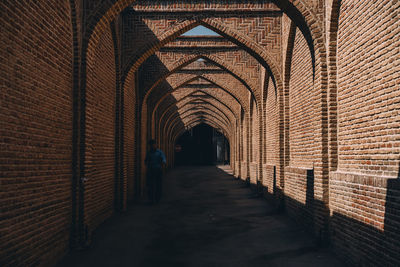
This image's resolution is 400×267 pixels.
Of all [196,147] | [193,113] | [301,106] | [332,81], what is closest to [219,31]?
[301,106]

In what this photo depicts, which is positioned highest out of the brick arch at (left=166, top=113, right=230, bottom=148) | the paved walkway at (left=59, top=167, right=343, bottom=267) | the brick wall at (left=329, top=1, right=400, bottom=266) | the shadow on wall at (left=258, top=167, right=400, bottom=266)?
the brick arch at (left=166, top=113, right=230, bottom=148)

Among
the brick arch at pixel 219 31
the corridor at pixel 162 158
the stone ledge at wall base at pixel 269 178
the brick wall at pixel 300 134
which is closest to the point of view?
the corridor at pixel 162 158

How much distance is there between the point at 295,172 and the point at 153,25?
17.0 ft

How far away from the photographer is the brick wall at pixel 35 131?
3645 millimetres

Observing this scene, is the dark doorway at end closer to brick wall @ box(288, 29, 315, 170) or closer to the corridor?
the corridor

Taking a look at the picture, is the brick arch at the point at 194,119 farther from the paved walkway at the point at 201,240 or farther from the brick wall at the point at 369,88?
the brick wall at the point at 369,88

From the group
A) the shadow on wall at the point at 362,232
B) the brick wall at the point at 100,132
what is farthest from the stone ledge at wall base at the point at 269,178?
the brick wall at the point at 100,132

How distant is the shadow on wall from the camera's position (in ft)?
12.7

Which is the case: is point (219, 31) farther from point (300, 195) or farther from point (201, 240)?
point (201, 240)

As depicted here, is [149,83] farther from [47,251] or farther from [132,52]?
[47,251]

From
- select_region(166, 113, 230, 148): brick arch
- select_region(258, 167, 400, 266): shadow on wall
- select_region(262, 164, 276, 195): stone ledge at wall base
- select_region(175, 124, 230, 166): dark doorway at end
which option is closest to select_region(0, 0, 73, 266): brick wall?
select_region(258, 167, 400, 266): shadow on wall

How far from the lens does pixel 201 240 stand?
239 inches

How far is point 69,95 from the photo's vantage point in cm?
556

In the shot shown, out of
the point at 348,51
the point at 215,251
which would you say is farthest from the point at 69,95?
the point at 348,51
